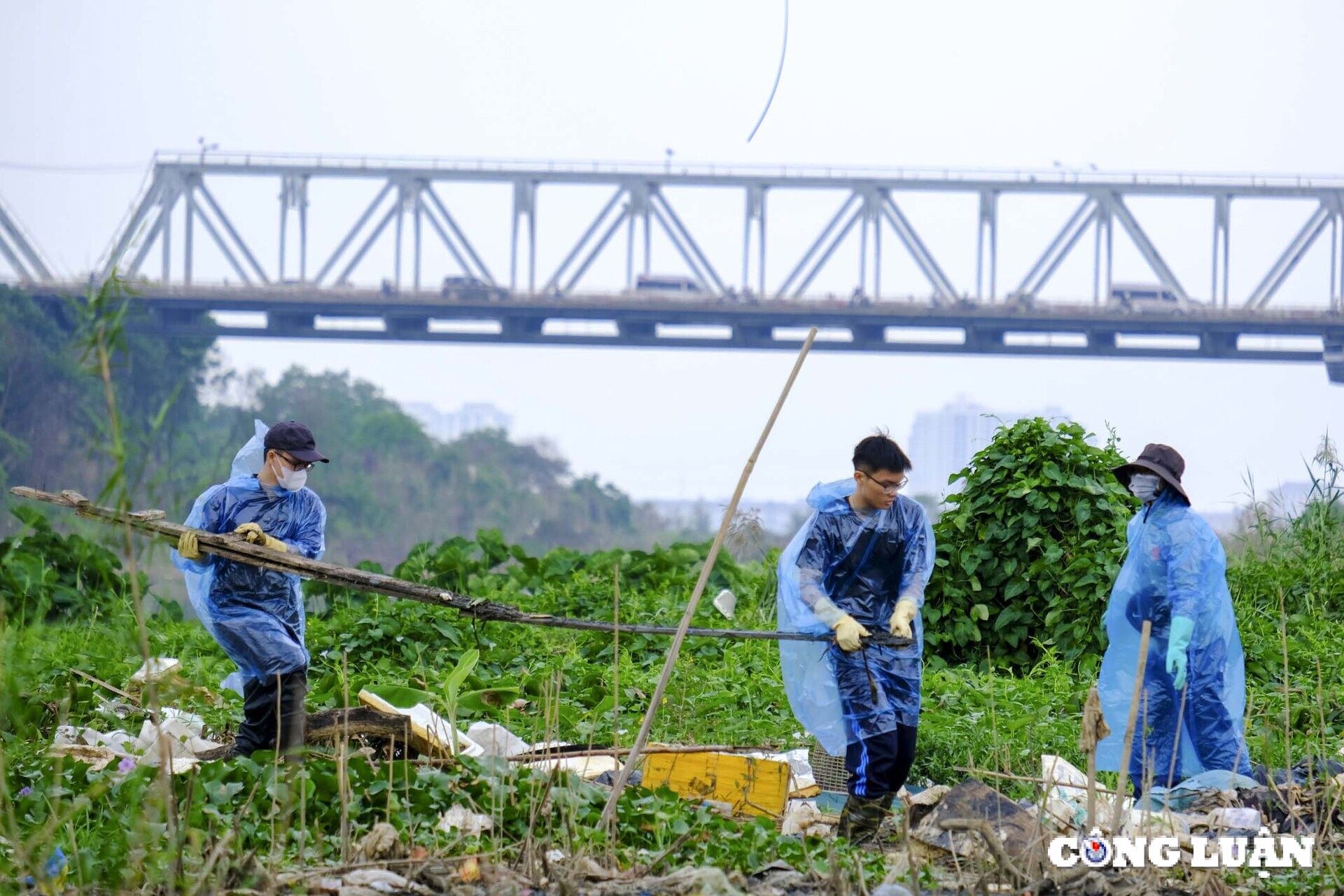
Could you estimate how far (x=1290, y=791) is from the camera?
12.4 ft

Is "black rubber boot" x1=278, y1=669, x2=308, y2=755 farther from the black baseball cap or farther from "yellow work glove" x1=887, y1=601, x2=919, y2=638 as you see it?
"yellow work glove" x1=887, y1=601, x2=919, y2=638

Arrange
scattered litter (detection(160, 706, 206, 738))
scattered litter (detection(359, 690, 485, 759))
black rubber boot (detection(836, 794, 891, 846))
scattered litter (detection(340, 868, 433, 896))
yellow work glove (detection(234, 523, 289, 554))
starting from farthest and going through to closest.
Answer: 1. scattered litter (detection(160, 706, 206, 738))
2. yellow work glove (detection(234, 523, 289, 554))
3. scattered litter (detection(359, 690, 485, 759))
4. black rubber boot (detection(836, 794, 891, 846))
5. scattered litter (detection(340, 868, 433, 896))

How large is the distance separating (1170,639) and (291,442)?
3.02 m

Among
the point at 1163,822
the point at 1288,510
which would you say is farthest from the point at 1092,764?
the point at 1288,510

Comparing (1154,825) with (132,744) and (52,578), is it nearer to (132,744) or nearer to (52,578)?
(132,744)

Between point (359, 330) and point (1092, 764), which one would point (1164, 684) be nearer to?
point (1092, 764)

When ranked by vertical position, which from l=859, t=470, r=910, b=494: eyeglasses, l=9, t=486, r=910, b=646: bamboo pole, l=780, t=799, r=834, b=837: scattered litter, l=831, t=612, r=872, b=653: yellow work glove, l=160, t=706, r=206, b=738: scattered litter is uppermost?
l=859, t=470, r=910, b=494: eyeglasses

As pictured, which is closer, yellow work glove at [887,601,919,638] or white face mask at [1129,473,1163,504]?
yellow work glove at [887,601,919,638]

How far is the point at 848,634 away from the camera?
4.23 meters

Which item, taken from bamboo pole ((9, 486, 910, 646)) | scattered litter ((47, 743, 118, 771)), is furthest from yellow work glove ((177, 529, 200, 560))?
scattered litter ((47, 743, 118, 771))

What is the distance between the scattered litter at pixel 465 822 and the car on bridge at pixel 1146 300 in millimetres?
31554

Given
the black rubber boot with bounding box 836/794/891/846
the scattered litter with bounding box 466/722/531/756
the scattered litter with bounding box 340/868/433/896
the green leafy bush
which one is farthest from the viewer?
the green leafy bush

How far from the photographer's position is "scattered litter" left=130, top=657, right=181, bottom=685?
2.41m

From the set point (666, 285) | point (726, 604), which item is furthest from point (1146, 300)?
point (726, 604)
